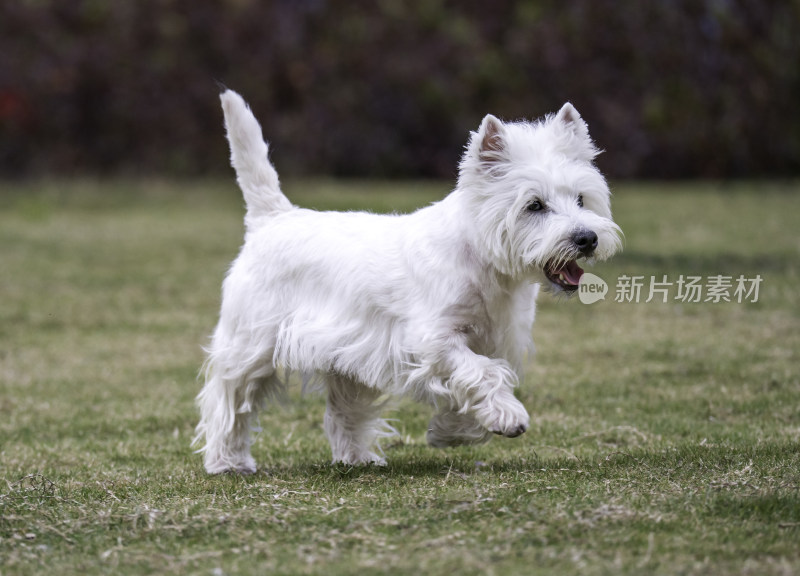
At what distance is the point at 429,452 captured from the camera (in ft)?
20.3

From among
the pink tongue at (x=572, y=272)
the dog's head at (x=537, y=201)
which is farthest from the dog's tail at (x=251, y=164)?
the pink tongue at (x=572, y=272)

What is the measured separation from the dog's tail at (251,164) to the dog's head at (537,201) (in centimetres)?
123

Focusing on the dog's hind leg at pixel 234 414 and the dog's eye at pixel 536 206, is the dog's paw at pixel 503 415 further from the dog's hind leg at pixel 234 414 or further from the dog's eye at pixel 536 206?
the dog's hind leg at pixel 234 414

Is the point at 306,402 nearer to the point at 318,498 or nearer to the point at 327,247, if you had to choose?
the point at 327,247

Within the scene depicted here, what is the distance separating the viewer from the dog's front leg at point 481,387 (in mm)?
4859

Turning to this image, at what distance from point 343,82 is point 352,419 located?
17.3 meters

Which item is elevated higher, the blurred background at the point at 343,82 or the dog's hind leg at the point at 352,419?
the blurred background at the point at 343,82

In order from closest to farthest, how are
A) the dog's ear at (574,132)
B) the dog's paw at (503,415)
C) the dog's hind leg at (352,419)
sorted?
the dog's paw at (503,415), the dog's ear at (574,132), the dog's hind leg at (352,419)

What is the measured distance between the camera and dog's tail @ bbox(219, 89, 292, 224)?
6.01 metres

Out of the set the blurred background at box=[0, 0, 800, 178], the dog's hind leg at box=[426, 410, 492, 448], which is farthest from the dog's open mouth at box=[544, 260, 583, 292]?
the blurred background at box=[0, 0, 800, 178]

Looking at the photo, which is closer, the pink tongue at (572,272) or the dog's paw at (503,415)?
the dog's paw at (503,415)

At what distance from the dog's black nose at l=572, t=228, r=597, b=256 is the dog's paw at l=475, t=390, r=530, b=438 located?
681 millimetres

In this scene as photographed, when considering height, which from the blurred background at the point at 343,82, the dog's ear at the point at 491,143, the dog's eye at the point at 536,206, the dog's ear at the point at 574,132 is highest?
the blurred background at the point at 343,82

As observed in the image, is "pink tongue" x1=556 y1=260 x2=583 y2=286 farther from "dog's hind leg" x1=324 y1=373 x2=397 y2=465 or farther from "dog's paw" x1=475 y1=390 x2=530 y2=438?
"dog's hind leg" x1=324 y1=373 x2=397 y2=465
